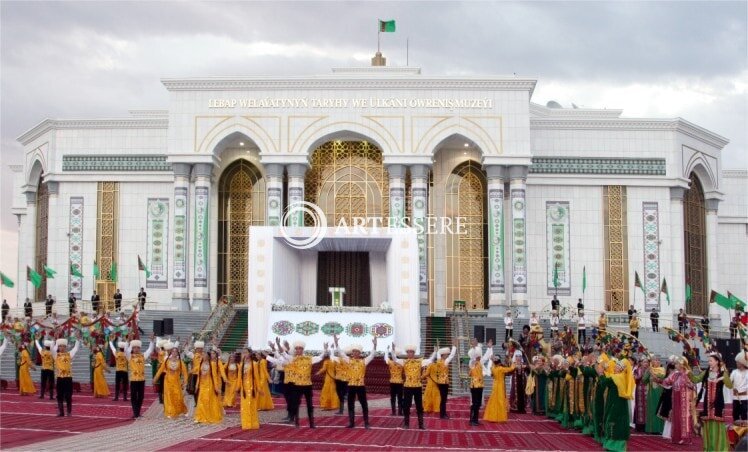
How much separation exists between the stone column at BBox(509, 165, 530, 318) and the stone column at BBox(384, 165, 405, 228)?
351 centimetres

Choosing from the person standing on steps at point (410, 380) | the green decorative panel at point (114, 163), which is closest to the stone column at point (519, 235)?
the green decorative panel at point (114, 163)

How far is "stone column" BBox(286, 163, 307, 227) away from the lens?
103ft

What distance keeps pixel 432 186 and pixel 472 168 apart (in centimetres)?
152

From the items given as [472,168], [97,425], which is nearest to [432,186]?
[472,168]

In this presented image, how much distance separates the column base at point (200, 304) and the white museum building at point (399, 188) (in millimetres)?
51

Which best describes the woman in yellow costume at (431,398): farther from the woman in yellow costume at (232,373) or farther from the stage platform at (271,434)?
the woman in yellow costume at (232,373)

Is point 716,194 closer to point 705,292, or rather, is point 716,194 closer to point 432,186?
point 705,292

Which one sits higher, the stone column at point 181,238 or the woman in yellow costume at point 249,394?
the stone column at point 181,238

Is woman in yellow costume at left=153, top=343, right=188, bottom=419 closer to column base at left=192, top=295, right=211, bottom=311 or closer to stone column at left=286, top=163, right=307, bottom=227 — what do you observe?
column base at left=192, top=295, right=211, bottom=311

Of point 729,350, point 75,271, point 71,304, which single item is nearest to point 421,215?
point 729,350

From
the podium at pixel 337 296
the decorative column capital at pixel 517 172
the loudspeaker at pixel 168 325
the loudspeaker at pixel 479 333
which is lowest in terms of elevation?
the loudspeaker at pixel 479 333

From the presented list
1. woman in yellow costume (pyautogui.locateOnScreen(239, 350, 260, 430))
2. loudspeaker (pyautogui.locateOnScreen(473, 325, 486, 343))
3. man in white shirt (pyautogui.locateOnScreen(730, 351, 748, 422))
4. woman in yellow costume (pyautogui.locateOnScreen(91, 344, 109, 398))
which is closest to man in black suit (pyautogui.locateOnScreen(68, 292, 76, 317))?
woman in yellow costume (pyautogui.locateOnScreen(91, 344, 109, 398))

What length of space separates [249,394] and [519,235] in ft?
56.0

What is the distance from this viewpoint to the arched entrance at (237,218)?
3378cm
